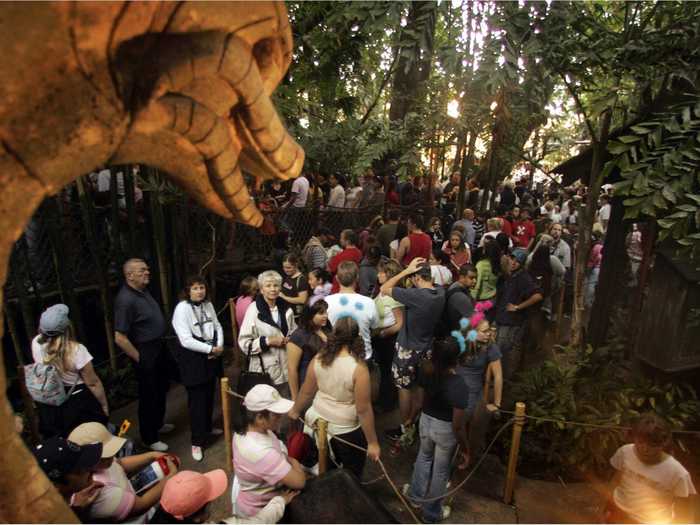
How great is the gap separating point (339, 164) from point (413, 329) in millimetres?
4838

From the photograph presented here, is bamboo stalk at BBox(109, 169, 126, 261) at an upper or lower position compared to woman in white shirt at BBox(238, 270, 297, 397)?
upper

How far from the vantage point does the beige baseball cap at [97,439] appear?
256cm

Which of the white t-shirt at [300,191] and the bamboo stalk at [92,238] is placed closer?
the bamboo stalk at [92,238]

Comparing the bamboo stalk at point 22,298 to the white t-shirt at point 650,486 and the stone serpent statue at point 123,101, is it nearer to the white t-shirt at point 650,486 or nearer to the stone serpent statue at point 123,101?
the stone serpent statue at point 123,101

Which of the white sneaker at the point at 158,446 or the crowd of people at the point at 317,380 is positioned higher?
the crowd of people at the point at 317,380

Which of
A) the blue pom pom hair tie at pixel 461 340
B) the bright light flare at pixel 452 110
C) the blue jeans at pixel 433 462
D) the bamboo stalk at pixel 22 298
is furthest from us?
the bright light flare at pixel 452 110

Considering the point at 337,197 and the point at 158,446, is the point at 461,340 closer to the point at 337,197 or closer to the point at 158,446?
the point at 158,446

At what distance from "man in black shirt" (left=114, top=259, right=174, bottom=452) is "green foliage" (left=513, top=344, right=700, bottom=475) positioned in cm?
375

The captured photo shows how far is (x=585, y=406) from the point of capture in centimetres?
475

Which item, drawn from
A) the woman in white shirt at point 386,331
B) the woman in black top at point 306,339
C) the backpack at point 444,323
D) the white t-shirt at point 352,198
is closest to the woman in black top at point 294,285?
the woman in white shirt at point 386,331

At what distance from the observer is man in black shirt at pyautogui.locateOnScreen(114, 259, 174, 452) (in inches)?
168

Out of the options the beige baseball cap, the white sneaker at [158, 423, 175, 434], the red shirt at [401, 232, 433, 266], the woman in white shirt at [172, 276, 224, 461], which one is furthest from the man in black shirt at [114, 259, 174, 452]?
the red shirt at [401, 232, 433, 266]

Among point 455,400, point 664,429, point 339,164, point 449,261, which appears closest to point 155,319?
point 455,400

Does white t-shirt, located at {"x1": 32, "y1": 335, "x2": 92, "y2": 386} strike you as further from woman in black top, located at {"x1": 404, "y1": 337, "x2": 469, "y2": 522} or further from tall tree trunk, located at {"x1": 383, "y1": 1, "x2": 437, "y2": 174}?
tall tree trunk, located at {"x1": 383, "y1": 1, "x2": 437, "y2": 174}
